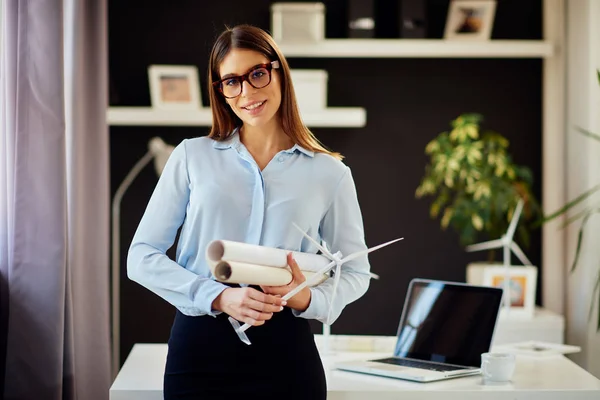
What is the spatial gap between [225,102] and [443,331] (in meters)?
0.96

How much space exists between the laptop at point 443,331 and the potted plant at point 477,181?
1.62 metres

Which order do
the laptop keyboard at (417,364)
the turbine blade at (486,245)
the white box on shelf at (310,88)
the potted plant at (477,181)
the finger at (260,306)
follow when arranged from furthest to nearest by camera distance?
the white box on shelf at (310,88)
the potted plant at (477,181)
the turbine blade at (486,245)
the laptop keyboard at (417,364)
the finger at (260,306)

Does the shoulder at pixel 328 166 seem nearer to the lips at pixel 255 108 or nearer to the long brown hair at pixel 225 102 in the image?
the long brown hair at pixel 225 102

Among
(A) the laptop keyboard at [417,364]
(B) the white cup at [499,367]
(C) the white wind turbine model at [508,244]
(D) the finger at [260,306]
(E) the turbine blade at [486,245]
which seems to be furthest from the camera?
(E) the turbine blade at [486,245]

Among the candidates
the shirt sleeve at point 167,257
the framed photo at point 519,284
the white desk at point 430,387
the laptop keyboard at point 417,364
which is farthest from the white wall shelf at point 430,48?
the shirt sleeve at point 167,257

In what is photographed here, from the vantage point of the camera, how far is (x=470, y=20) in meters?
4.24

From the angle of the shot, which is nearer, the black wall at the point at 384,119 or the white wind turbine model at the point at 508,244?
the white wind turbine model at the point at 508,244

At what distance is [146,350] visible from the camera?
2.46 metres

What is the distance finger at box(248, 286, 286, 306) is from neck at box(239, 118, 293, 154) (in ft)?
1.23

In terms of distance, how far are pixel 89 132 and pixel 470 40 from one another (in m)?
2.19

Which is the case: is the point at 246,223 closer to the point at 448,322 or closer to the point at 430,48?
the point at 448,322

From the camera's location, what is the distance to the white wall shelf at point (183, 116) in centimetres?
411

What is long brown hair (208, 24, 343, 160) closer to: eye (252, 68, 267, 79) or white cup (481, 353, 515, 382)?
eye (252, 68, 267, 79)

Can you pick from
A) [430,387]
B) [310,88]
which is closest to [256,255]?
[430,387]
